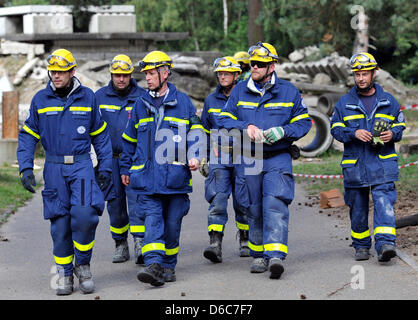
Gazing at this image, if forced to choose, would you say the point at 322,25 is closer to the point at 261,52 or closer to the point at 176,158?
Answer: the point at 261,52

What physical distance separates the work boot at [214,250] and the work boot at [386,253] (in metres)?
1.54

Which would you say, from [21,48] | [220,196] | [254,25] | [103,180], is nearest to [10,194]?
[220,196]

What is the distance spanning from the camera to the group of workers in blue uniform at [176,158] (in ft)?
24.4

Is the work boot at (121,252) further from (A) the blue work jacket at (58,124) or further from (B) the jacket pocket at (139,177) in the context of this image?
(A) the blue work jacket at (58,124)

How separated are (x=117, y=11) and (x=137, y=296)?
30.1 metres

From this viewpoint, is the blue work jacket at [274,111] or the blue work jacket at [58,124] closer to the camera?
the blue work jacket at [58,124]

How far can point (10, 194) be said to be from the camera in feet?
45.9

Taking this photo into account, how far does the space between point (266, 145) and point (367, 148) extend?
1144 millimetres

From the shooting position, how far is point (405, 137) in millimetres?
19984

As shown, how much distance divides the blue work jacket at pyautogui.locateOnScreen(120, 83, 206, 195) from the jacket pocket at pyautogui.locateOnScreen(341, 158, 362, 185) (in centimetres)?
157

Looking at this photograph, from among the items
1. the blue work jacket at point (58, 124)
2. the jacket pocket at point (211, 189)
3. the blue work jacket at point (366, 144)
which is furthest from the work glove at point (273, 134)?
the blue work jacket at point (58, 124)
